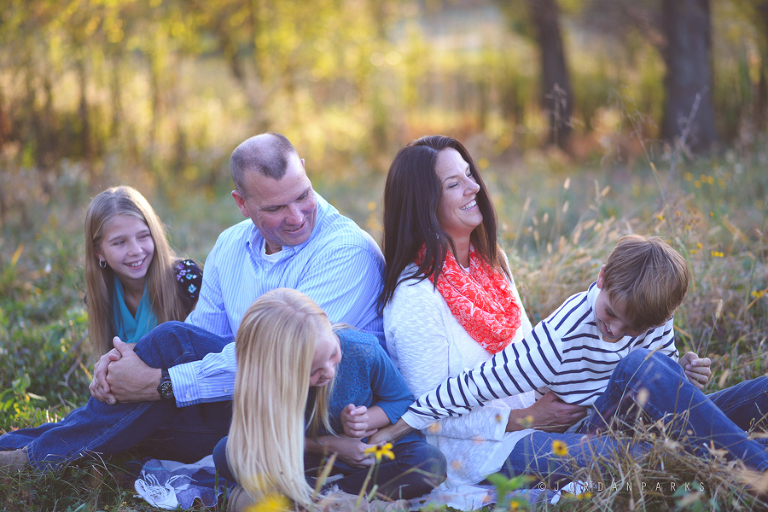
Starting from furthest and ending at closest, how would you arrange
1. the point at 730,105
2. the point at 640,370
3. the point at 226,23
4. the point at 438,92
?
the point at 438,92
the point at 226,23
the point at 730,105
the point at 640,370

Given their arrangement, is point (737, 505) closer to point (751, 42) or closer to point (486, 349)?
point (486, 349)

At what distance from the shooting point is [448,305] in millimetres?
2613

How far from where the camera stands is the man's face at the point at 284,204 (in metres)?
2.72

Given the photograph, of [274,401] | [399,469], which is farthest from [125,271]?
[399,469]

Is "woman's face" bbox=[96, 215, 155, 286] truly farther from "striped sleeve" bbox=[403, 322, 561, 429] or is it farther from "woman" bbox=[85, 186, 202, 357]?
"striped sleeve" bbox=[403, 322, 561, 429]

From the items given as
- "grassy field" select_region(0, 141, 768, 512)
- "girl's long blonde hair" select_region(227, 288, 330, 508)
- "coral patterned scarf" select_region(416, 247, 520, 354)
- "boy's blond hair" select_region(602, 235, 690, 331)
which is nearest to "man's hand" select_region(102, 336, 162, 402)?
"grassy field" select_region(0, 141, 768, 512)

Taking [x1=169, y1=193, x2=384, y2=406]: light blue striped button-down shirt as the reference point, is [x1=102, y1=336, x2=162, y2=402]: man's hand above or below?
below

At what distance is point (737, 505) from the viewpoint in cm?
188

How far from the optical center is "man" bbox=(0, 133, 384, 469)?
2.52 m

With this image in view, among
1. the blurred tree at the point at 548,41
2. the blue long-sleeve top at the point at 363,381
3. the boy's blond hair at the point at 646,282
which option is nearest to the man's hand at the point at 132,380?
the blue long-sleeve top at the point at 363,381

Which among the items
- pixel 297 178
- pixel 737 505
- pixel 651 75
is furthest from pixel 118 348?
pixel 651 75

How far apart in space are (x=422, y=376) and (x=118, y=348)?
1229mm

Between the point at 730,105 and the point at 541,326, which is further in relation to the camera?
the point at 730,105

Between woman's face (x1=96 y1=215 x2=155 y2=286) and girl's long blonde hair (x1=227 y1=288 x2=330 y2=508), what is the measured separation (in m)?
1.35
